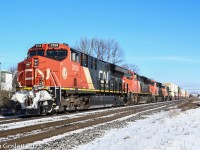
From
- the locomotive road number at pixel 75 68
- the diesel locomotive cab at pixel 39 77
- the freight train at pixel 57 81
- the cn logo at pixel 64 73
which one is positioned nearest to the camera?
the diesel locomotive cab at pixel 39 77

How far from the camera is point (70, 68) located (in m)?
18.6

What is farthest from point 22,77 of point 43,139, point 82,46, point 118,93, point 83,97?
point 82,46

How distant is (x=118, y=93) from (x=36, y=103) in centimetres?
1546

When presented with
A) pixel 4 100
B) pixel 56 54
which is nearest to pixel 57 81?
pixel 56 54

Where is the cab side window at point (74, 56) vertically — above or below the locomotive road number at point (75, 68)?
above

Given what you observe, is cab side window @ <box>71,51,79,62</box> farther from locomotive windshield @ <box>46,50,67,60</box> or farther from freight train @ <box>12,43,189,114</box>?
locomotive windshield @ <box>46,50,67,60</box>

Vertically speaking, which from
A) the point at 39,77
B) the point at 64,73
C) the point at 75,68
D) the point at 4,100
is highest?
the point at 75,68

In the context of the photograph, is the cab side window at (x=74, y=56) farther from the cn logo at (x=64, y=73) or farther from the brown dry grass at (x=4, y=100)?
the brown dry grass at (x=4, y=100)

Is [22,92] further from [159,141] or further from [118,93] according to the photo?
[118,93]

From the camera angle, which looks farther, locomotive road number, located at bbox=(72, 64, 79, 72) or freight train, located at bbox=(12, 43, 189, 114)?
locomotive road number, located at bbox=(72, 64, 79, 72)

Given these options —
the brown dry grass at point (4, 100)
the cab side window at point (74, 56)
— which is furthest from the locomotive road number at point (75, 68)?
the brown dry grass at point (4, 100)

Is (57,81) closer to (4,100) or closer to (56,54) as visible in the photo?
(56,54)

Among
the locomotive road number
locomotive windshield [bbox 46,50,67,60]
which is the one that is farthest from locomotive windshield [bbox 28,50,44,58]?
the locomotive road number

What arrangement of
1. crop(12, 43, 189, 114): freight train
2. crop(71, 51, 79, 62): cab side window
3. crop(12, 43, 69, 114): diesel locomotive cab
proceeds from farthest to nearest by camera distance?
1. crop(71, 51, 79, 62): cab side window
2. crop(12, 43, 189, 114): freight train
3. crop(12, 43, 69, 114): diesel locomotive cab
